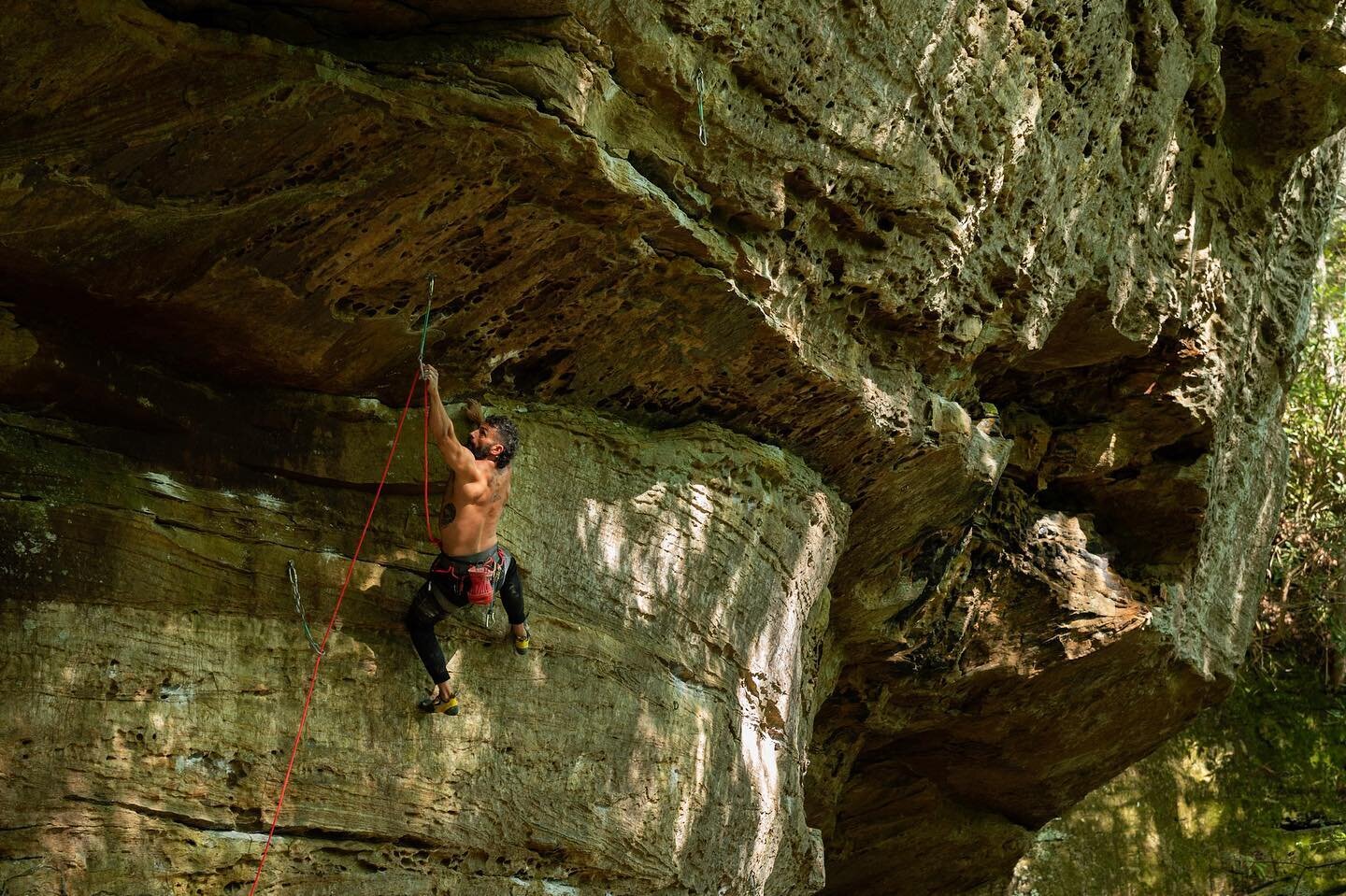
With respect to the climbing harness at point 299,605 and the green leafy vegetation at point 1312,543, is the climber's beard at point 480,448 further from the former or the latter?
the green leafy vegetation at point 1312,543

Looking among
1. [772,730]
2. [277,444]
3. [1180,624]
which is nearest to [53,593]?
[277,444]

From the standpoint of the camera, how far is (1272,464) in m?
10.9

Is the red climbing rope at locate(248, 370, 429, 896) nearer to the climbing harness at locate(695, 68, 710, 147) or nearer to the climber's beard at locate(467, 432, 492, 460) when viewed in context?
the climber's beard at locate(467, 432, 492, 460)

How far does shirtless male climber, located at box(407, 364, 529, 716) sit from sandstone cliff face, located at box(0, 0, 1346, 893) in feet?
0.58

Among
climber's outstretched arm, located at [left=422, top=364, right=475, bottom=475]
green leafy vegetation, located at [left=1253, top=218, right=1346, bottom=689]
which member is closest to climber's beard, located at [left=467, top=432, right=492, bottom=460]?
climber's outstretched arm, located at [left=422, top=364, right=475, bottom=475]

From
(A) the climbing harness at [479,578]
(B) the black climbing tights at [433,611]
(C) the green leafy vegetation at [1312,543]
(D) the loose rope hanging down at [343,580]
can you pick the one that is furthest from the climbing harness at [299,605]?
(C) the green leafy vegetation at [1312,543]

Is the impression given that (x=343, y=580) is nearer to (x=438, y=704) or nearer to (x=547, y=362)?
(x=438, y=704)

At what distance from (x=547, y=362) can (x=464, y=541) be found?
108 centimetres

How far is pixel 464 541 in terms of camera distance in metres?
5.49

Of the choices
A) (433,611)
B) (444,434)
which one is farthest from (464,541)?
(444,434)

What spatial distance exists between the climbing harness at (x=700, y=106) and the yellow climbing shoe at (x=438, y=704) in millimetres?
2604

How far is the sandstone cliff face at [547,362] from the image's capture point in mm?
4766

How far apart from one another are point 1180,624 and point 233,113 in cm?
794

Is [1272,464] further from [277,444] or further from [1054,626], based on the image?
[277,444]
